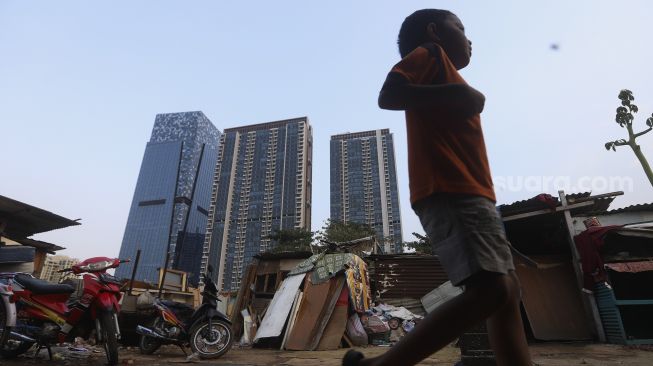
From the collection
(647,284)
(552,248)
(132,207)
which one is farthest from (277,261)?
(132,207)

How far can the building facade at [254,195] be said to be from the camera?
190 feet

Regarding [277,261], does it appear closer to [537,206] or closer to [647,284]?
[537,206]

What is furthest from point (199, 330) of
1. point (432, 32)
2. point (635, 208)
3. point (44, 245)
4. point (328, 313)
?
point (44, 245)

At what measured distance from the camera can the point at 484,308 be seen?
1168mm

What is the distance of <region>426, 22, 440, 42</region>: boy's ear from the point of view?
1673mm

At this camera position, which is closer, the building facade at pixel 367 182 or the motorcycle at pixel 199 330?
the motorcycle at pixel 199 330

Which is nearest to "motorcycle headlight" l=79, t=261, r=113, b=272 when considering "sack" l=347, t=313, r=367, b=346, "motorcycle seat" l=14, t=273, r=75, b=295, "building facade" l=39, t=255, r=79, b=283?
"motorcycle seat" l=14, t=273, r=75, b=295

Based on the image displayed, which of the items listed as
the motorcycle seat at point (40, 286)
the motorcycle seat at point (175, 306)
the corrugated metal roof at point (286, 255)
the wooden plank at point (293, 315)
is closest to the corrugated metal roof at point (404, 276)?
the corrugated metal roof at point (286, 255)

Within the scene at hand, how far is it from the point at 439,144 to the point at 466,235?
372 mm

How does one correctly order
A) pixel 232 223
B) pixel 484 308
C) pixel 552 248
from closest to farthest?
1. pixel 484 308
2. pixel 552 248
3. pixel 232 223

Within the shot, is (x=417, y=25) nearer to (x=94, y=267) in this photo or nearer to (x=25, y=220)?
(x=94, y=267)

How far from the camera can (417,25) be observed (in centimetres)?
172

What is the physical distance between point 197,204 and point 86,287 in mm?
91284

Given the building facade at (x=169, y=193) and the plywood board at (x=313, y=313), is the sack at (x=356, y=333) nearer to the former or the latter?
the plywood board at (x=313, y=313)
